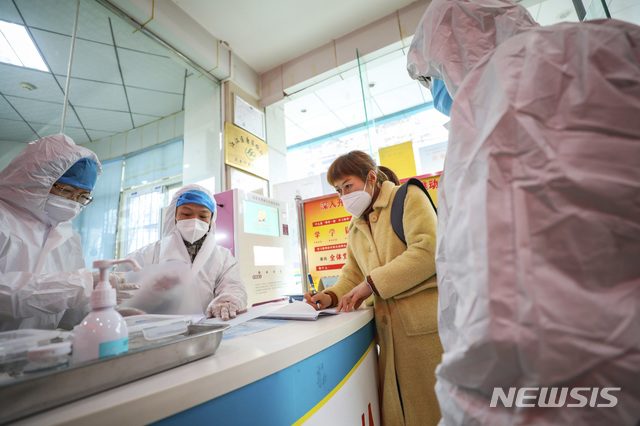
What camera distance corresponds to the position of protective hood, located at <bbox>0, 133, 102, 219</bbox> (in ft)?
3.76

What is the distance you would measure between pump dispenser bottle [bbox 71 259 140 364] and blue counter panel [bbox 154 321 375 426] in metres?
0.14

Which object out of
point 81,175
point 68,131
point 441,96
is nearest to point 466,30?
point 441,96

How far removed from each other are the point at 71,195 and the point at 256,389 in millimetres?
1402

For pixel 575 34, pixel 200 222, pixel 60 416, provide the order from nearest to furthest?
1. pixel 60 416
2. pixel 575 34
3. pixel 200 222

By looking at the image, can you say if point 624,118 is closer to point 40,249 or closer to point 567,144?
point 567,144

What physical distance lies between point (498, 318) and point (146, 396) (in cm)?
47

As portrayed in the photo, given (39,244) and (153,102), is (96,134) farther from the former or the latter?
(39,244)

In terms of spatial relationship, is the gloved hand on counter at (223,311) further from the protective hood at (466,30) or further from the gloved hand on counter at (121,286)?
the protective hood at (466,30)

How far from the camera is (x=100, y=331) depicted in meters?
0.41

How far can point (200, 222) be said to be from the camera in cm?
174

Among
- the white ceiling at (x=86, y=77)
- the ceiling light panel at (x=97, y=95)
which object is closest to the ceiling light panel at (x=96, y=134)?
the white ceiling at (x=86, y=77)

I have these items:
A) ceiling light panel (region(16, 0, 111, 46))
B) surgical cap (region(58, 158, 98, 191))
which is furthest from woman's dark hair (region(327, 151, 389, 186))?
ceiling light panel (region(16, 0, 111, 46))

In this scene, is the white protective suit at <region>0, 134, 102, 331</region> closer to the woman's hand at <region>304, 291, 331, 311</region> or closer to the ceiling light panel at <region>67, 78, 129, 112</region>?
the woman's hand at <region>304, 291, 331, 311</region>

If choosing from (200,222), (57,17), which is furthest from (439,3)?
(57,17)
